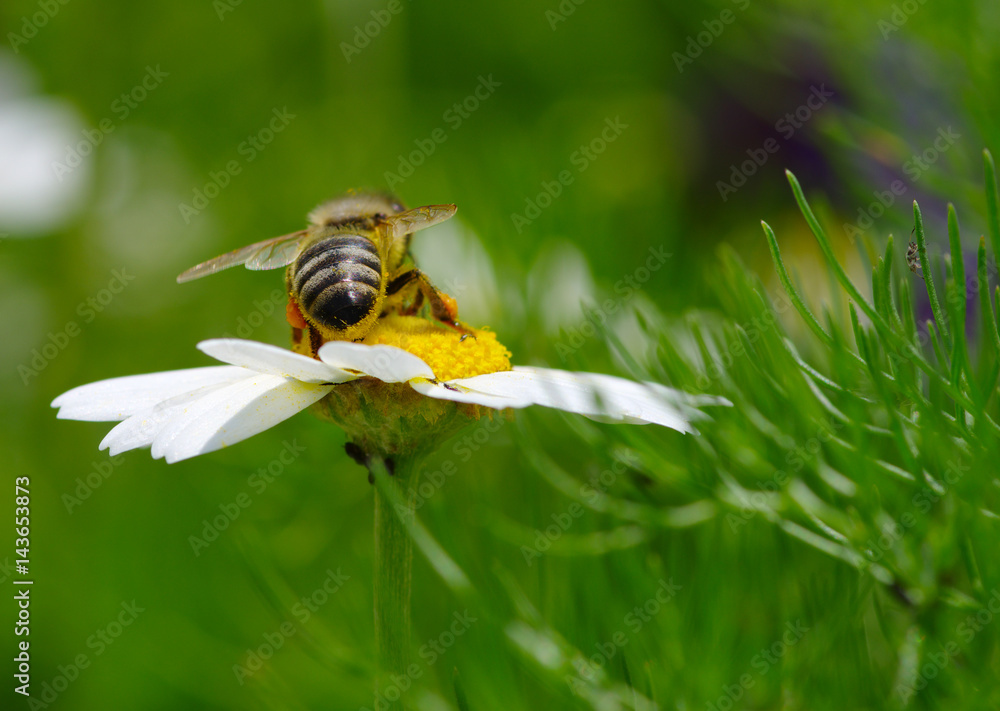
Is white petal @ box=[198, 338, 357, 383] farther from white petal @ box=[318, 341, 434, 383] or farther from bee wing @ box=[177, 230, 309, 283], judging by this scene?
bee wing @ box=[177, 230, 309, 283]

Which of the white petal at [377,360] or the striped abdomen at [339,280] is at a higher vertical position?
the striped abdomen at [339,280]

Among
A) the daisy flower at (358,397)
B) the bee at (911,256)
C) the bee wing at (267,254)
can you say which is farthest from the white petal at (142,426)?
the bee at (911,256)

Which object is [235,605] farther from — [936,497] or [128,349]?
[936,497]

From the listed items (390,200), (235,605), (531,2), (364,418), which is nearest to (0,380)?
(235,605)

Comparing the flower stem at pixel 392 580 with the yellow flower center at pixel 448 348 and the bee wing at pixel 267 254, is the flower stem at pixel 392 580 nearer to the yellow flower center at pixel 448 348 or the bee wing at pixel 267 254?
the yellow flower center at pixel 448 348

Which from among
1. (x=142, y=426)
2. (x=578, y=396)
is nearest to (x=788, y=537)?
(x=578, y=396)

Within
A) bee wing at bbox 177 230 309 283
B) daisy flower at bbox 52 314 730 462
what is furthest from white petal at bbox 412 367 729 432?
bee wing at bbox 177 230 309 283

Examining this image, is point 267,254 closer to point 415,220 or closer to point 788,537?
point 415,220
